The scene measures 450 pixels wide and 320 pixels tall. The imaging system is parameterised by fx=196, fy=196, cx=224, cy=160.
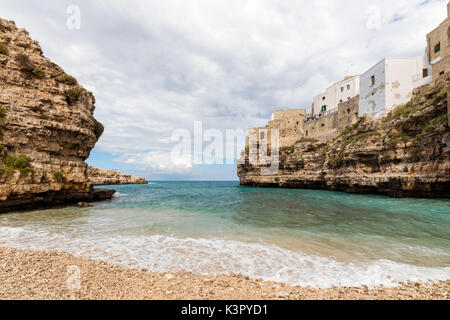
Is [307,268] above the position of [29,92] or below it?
below

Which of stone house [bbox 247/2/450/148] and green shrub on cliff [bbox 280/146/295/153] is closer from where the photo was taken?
stone house [bbox 247/2/450/148]

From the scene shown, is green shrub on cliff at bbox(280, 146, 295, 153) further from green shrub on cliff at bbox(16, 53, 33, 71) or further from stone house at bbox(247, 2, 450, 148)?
green shrub on cliff at bbox(16, 53, 33, 71)

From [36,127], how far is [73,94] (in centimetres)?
393

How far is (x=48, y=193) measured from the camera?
14.4 metres

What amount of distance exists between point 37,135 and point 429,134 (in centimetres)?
3280

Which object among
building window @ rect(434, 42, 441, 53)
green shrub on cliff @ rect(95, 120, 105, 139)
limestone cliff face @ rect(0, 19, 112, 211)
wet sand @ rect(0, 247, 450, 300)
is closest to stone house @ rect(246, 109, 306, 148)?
building window @ rect(434, 42, 441, 53)

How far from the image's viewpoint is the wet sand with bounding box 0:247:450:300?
3696 millimetres

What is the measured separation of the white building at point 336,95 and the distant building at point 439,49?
53.6 ft

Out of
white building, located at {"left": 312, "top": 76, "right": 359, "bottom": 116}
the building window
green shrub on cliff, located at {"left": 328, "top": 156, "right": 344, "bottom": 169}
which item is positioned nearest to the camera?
the building window

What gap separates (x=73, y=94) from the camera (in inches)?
622

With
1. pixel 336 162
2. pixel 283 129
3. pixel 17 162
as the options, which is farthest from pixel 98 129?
pixel 283 129
